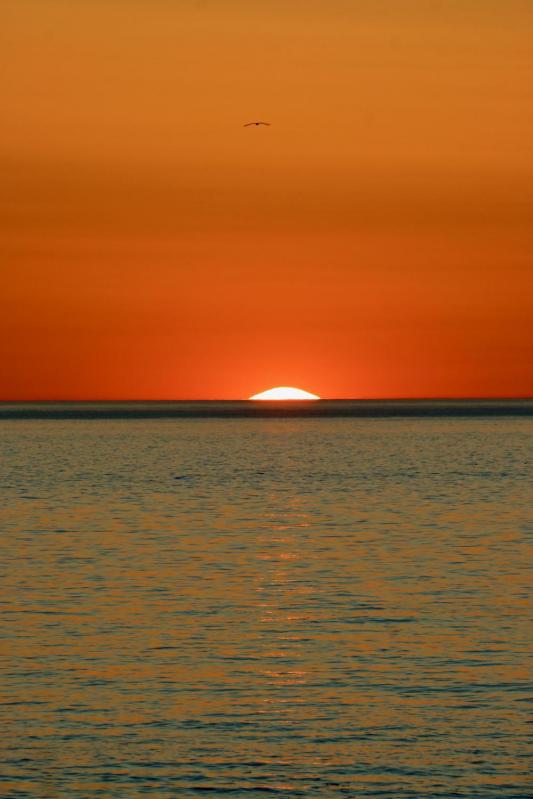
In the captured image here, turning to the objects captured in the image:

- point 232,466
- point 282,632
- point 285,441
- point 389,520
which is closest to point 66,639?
point 282,632

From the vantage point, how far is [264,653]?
28.1 metres

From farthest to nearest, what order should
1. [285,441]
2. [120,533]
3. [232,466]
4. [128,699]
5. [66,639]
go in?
[285,441]
[232,466]
[120,533]
[66,639]
[128,699]

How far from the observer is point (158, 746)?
21.1 meters

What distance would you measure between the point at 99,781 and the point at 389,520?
39.8 metres

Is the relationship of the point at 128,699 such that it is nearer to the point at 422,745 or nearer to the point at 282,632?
the point at 422,745

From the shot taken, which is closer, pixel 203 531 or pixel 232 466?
pixel 203 531

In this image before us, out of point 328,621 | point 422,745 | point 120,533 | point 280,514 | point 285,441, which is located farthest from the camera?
point 285,441

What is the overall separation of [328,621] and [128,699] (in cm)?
864

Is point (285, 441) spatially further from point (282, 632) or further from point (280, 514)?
point (282, 632)

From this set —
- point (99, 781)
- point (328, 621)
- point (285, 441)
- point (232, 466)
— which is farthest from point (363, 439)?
point (99, 781)

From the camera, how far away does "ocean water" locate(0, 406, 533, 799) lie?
65.4ft

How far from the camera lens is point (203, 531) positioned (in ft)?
176

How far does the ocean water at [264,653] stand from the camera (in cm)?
1992

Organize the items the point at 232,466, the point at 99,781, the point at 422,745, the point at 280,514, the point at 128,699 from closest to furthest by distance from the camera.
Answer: the point at 99,781 → the point at 422,745 → the point at 128,699 → the point at 280,514 → the point at 232,466
